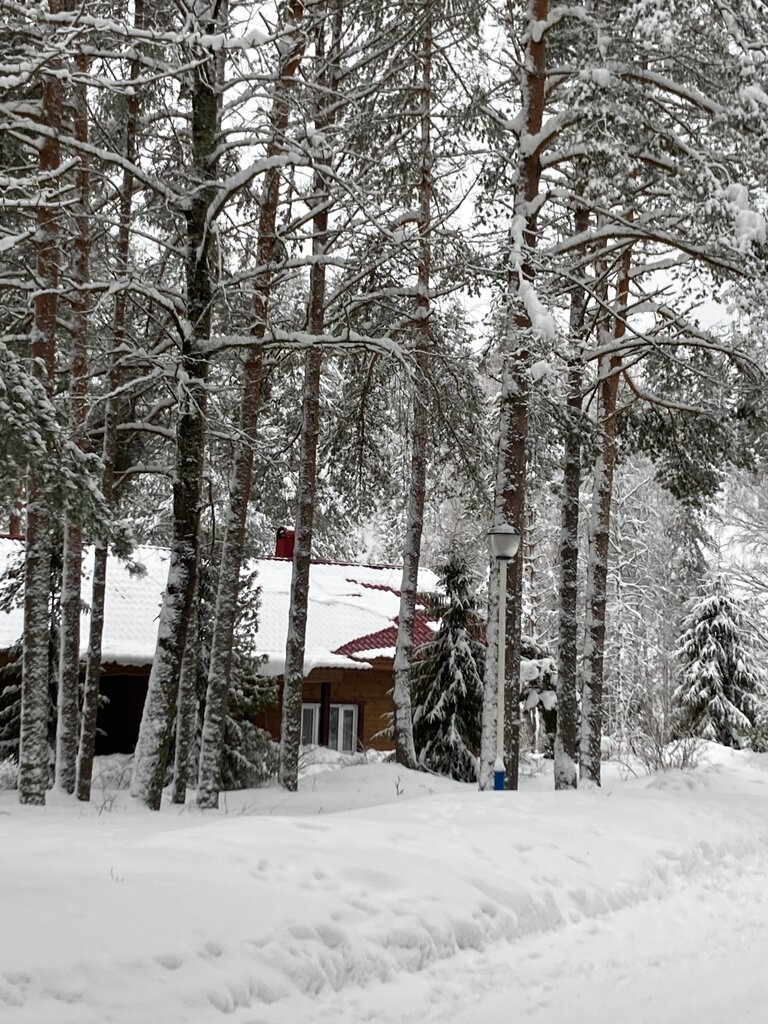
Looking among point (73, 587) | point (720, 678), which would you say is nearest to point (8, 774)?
point (73, 587)

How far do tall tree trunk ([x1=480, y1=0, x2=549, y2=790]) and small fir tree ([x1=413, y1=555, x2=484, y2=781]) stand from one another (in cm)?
733

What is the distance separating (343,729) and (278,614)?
3.74 meters

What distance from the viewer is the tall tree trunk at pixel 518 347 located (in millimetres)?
11969

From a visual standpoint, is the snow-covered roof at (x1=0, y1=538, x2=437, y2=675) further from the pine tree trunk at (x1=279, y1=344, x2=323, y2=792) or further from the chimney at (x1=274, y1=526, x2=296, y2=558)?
the pine tree trunk at (x1=279, y1=344, x2=323, y2=792)

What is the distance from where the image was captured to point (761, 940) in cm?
710

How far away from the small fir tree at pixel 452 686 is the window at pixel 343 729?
570 cm

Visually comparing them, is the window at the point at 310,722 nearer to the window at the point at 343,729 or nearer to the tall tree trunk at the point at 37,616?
the window at the point at 343,729

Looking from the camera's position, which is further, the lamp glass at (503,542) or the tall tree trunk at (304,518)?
the tall tree trunk at (304,518)

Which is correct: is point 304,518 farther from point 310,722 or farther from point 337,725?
point 337,725

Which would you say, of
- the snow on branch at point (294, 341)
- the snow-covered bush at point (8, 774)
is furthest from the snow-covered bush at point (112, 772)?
the snow on branch at point (294, 341)

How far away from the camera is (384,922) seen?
6.19 metres

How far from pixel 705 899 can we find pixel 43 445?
6001mm

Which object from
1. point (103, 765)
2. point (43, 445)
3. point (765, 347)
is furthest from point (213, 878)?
point (103, 765)

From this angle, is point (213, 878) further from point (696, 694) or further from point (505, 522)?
point (696, 694)
